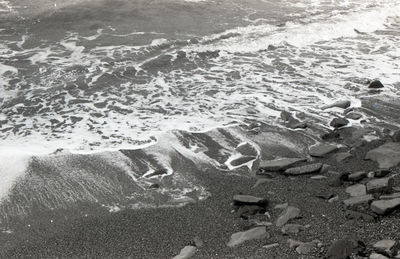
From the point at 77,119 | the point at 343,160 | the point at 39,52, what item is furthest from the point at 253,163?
the point at 39,52

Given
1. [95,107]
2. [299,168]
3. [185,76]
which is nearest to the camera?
[299,168]

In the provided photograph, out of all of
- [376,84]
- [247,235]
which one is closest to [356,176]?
[247,235]

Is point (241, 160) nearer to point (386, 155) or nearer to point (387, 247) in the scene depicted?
point (386, 155)

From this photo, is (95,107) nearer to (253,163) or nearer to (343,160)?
(253,163)

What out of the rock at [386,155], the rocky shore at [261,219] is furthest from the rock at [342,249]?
the rock at [386,155]

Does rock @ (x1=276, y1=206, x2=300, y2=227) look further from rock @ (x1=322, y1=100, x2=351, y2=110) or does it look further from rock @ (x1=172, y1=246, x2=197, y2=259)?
rock @ (x1=322, y1=100, x2=351, y2=110)

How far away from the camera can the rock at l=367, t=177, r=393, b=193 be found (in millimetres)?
4578

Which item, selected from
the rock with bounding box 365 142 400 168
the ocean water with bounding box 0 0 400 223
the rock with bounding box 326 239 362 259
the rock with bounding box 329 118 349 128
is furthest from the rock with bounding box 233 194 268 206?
the rock with bounding box 329 118 349 128

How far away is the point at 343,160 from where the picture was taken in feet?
18.9

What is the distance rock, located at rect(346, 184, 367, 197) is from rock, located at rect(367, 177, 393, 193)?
6cm

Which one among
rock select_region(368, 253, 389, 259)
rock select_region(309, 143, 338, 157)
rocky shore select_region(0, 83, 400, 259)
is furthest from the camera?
rock select_region(309, 143, 338, 157)

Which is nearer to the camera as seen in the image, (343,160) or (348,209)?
(348,209)

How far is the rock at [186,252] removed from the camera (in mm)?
3986

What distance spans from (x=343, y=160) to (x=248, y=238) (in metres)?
2.23
